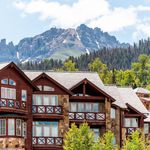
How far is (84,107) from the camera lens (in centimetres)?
4841

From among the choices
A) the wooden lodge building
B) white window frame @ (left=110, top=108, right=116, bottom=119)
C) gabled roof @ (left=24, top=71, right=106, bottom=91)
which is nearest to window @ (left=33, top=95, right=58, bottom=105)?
the wooden lodge building

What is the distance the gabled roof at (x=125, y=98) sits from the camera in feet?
165

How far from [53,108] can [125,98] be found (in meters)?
14.5

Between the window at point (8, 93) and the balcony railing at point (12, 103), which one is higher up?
the window at point (8, 93)

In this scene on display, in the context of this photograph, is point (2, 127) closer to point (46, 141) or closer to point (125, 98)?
point (46, 141)

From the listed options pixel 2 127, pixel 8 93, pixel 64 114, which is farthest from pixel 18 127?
pixel 64 114

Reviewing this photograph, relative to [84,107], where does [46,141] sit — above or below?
below

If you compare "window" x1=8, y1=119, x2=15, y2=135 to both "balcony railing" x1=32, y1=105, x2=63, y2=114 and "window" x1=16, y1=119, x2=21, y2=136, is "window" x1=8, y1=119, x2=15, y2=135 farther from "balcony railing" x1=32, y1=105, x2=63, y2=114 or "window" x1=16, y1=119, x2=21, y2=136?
"balcony railing" x1=32, y1=105, x2=63, y2=114

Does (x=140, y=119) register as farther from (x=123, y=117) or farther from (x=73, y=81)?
(x=73, y=81)

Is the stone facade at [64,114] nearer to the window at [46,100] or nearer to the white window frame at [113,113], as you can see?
the window at [46,100]

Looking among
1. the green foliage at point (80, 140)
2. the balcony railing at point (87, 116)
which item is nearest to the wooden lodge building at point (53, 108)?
the balcony railing at point (87, 116)

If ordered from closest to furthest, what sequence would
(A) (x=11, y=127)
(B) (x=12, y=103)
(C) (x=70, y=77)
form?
(A) (x=11, y=127), (B) (x=12, y=103), (C) (x=70, y=77)

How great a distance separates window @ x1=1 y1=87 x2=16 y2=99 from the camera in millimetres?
39844

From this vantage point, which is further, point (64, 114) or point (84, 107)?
point (84, 107)
